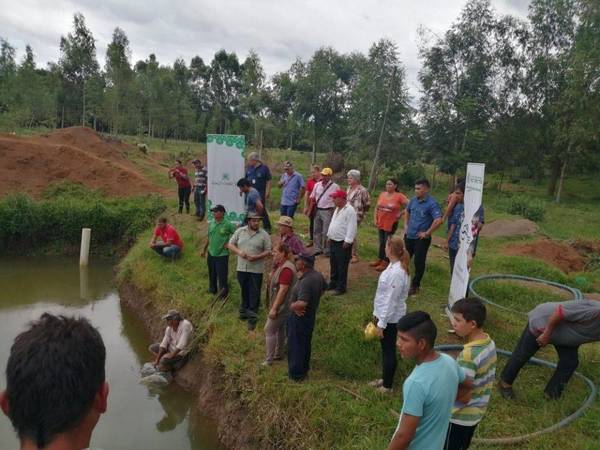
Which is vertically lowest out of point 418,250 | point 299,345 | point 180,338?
point 180,338

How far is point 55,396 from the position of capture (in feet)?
4.31

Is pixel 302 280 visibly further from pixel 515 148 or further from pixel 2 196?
pixel 515 148

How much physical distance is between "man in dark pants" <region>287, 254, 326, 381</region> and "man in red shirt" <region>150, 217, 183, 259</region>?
5.63 metres

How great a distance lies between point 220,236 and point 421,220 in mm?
3193

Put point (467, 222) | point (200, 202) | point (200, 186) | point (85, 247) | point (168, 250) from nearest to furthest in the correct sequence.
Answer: point (467, 222) → point (168, 250) → point (200, 186) → point (200, 202) → point (85, 247)

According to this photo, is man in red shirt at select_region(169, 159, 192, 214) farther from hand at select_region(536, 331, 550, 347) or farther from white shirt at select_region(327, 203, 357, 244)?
hand at select_region(536, 331, 550, 347)

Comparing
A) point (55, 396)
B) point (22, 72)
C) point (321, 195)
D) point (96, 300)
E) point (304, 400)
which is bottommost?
point (96, 300)

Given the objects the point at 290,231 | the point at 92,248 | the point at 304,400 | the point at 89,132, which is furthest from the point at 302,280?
the point at 89,132

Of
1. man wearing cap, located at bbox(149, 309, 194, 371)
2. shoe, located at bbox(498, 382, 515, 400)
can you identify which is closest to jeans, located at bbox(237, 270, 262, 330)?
man wearing cap, located at bbox(149, 309, 194, 371)

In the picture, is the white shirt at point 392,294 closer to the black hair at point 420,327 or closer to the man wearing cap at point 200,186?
the black hair at point 420,327

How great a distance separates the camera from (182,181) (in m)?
12.4

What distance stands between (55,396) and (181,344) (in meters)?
5.82

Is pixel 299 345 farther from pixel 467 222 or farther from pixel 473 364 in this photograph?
pixel 467 222

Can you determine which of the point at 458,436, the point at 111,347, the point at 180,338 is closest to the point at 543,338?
the point at 458,436
